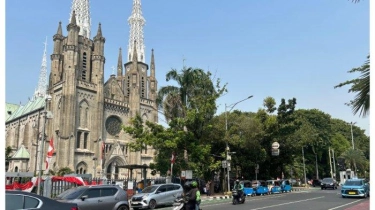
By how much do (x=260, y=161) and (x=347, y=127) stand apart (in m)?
55.5

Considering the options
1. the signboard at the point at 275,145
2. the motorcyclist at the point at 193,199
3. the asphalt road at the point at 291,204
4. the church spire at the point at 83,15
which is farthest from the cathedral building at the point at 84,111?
the motorcyclist at the point at 193,199

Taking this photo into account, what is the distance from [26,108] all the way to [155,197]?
6407 centimetres

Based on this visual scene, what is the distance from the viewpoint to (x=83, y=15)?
66.4 m

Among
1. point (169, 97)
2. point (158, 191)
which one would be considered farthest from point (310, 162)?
point (158, 191)

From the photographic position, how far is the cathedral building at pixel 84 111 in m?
51.8

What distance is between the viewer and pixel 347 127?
82.4 m

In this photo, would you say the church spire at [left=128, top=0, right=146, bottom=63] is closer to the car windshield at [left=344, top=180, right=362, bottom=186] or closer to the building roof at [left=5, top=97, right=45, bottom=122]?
the building roof at [left=5, top=97, right=45, bottom=122]

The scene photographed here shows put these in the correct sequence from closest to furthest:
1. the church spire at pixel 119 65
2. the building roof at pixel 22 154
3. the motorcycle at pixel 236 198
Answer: the motorcycle at pixel 236 198
the building roof at pixel 22 154
the church spire at pixel 119 65

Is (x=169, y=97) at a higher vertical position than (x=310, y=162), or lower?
higher

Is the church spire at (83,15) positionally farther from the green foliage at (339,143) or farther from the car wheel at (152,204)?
the green foliage at (339,143)

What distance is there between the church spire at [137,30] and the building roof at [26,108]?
21.3m

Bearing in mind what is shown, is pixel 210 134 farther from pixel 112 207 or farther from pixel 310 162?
pixel 310 162

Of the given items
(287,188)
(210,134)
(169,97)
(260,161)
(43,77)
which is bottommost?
(287,188)

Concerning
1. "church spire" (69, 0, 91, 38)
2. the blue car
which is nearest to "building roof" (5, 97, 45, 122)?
"church spire" (69, 0, 91, 38)
